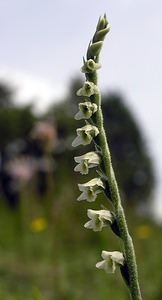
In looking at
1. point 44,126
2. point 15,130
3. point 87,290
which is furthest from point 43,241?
point 15,130

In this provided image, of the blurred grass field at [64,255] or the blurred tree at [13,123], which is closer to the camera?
the blurred grass field at [64,255]

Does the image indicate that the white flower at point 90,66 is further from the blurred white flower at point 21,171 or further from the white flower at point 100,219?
the blurred white flower at point 21,171

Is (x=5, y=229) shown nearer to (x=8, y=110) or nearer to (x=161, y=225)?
(x=161, y=225)

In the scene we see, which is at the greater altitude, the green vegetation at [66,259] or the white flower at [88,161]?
the green vegetation at [66,259]

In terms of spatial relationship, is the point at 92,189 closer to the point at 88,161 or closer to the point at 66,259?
the point at 88,161

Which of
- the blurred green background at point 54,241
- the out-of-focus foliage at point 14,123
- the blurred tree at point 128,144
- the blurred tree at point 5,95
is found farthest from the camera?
the blurred tree at point 128,144

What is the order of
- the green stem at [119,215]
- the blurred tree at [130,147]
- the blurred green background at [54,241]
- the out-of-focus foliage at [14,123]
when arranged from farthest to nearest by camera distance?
the blurred tree at [130,147]
the out-of-focus foliage at [14,123]
the blurred green background at [54,241]
the green stem at [119,215]

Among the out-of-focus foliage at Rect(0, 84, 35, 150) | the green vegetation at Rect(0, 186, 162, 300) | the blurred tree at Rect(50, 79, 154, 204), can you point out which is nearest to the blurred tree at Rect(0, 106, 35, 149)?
the out-of-focus foliage at Rect(0, 84, 35, 150)

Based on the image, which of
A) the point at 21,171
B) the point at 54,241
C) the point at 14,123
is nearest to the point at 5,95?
the point at 14,123

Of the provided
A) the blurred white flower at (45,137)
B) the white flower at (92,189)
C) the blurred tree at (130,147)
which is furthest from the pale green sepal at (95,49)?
the blurred tree at (130,147)
